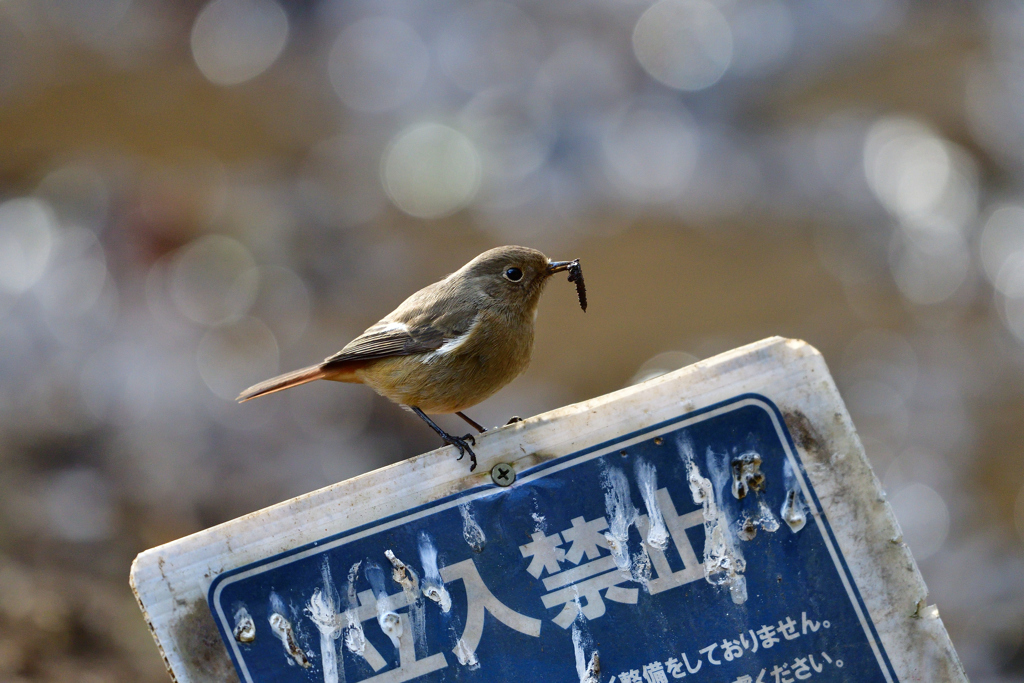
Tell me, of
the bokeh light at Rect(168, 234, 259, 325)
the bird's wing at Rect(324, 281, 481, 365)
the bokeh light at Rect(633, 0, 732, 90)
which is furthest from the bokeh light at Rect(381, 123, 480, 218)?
the bird's wing at Rect(324, 281, 481, 365)

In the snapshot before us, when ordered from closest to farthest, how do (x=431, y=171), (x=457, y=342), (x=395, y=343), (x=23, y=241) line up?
(x=457, y=342)
(x=395, y=343)
(x=23, y=241)
(x=431, y=171)

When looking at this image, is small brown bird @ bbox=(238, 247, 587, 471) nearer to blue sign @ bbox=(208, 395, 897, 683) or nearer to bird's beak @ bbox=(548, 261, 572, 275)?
bird's beak @ bbox=(548, 261, 572, 275)

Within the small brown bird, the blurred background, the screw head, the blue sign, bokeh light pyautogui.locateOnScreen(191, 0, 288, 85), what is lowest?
the blue sign

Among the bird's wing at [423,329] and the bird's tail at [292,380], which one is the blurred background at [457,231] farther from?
the bird's wing at [423,329]

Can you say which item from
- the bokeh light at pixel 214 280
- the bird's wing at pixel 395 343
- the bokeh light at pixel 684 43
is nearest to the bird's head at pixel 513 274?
the bird's wing at pixel 395 343

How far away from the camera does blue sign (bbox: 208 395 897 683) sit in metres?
2.14

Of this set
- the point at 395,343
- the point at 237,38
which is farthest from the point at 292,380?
the point at 237,38

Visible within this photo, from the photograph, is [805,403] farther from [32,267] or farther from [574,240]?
[32,267]

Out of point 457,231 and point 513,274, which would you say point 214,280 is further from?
point 513,274

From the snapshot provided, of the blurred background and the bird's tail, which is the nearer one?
the bird's tail

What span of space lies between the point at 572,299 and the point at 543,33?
10.3 feet

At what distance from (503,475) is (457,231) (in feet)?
15.1

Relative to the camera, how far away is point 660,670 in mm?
2119

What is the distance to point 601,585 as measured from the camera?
2.18 metres
